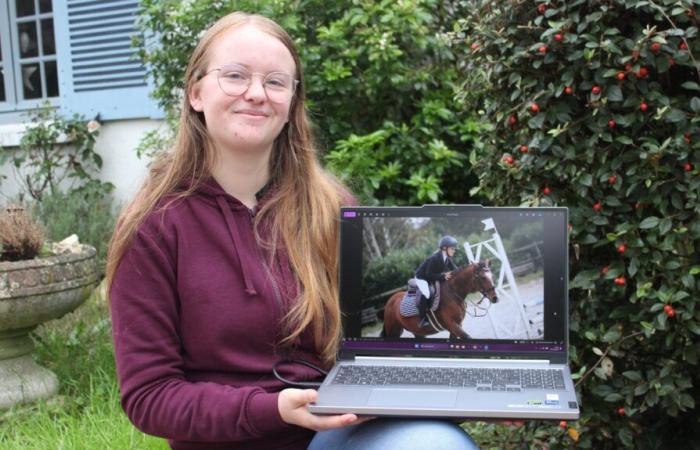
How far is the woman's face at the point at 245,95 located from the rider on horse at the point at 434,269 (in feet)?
1.56

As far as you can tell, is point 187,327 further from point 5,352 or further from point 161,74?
point 161,74

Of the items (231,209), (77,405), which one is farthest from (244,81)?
(77,405)

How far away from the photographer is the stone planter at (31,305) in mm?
3162

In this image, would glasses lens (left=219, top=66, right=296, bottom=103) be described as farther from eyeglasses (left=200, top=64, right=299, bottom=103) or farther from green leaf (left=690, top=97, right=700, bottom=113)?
green leaf (left=690, top=97, right=700, bottom=113)

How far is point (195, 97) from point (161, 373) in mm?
664

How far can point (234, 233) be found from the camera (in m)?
1.78

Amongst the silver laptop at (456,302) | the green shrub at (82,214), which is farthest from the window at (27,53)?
the silver laptop at (456,302)

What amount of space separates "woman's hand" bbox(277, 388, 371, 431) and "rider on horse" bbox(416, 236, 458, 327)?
0.34m

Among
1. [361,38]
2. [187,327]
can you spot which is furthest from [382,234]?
[361,38]

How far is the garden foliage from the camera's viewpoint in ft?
12.0

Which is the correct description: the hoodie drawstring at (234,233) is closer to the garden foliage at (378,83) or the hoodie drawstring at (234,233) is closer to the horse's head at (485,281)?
the horse's head at (485,281)

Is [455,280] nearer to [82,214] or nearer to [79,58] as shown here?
[82,214]

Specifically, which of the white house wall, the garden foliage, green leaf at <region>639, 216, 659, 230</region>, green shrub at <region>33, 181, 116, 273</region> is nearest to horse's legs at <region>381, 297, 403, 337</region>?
green leaf at <region>639, 216, 659, 230</region>

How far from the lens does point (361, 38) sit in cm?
377
